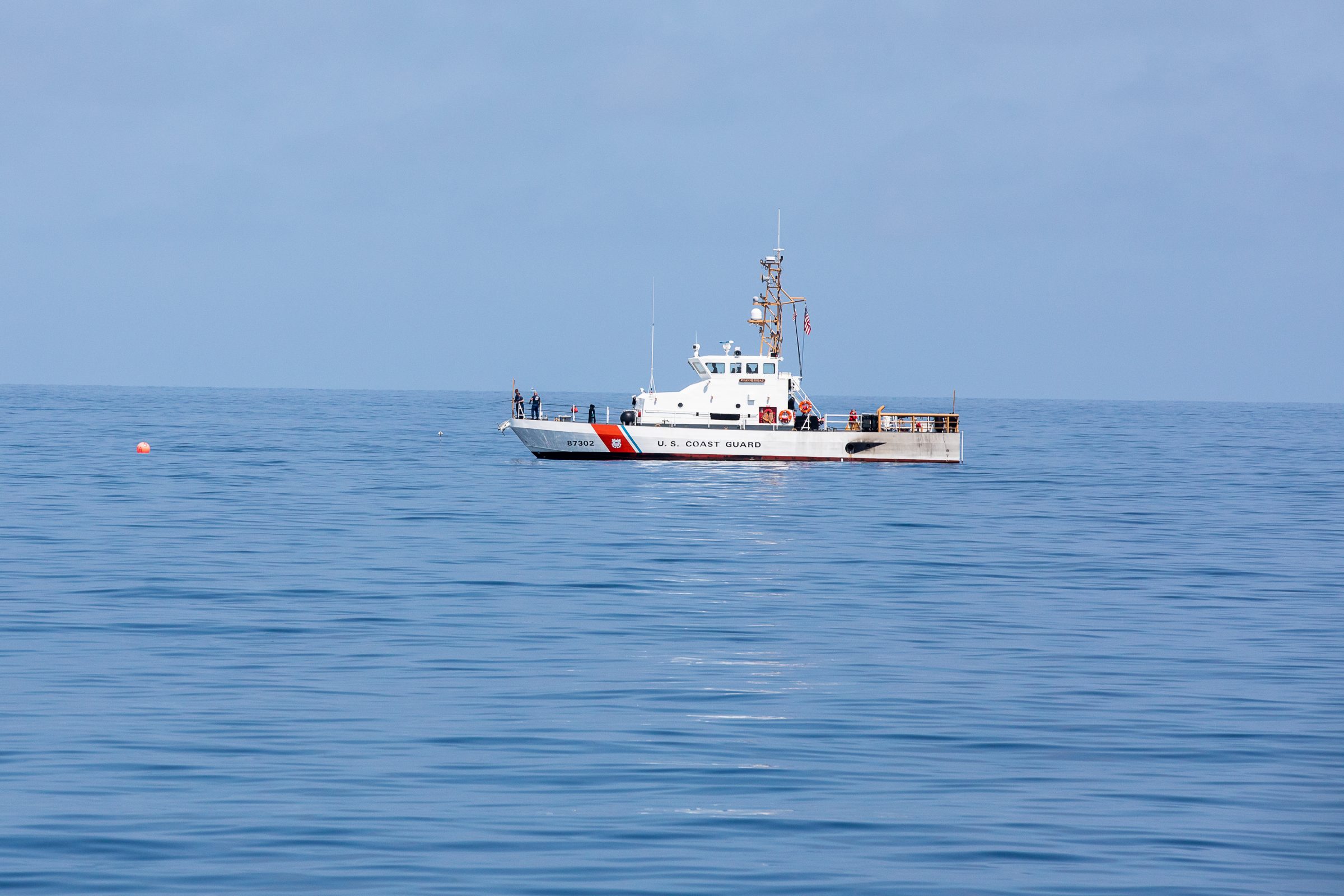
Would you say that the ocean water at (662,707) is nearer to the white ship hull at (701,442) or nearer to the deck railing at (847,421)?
the white ship hull at (701,442)

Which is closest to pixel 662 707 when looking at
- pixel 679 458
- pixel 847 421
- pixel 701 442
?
pixel 701 442

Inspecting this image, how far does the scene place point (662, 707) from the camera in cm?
1717

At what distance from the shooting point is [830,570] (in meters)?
31.4

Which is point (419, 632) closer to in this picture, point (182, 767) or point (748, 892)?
point (182, 767)

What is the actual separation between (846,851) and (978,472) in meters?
58.0

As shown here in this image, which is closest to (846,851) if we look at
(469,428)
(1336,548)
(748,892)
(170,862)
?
(748,892)

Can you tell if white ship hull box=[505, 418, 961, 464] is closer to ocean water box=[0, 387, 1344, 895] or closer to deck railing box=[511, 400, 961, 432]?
deck railing box=[511, 400, 961, 432]

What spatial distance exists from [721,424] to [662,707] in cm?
4929

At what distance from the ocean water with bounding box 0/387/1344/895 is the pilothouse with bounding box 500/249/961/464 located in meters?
24.2

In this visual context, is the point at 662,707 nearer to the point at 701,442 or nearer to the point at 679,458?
the point at 701,442

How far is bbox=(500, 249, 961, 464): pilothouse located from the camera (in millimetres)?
65812

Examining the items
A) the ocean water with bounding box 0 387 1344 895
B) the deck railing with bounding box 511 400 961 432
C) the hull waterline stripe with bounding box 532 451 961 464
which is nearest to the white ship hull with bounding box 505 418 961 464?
the hull waterline stripe with bounding box 532 451 961 464

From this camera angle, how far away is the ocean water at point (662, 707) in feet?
38.4

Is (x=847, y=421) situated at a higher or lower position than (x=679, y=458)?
higher
